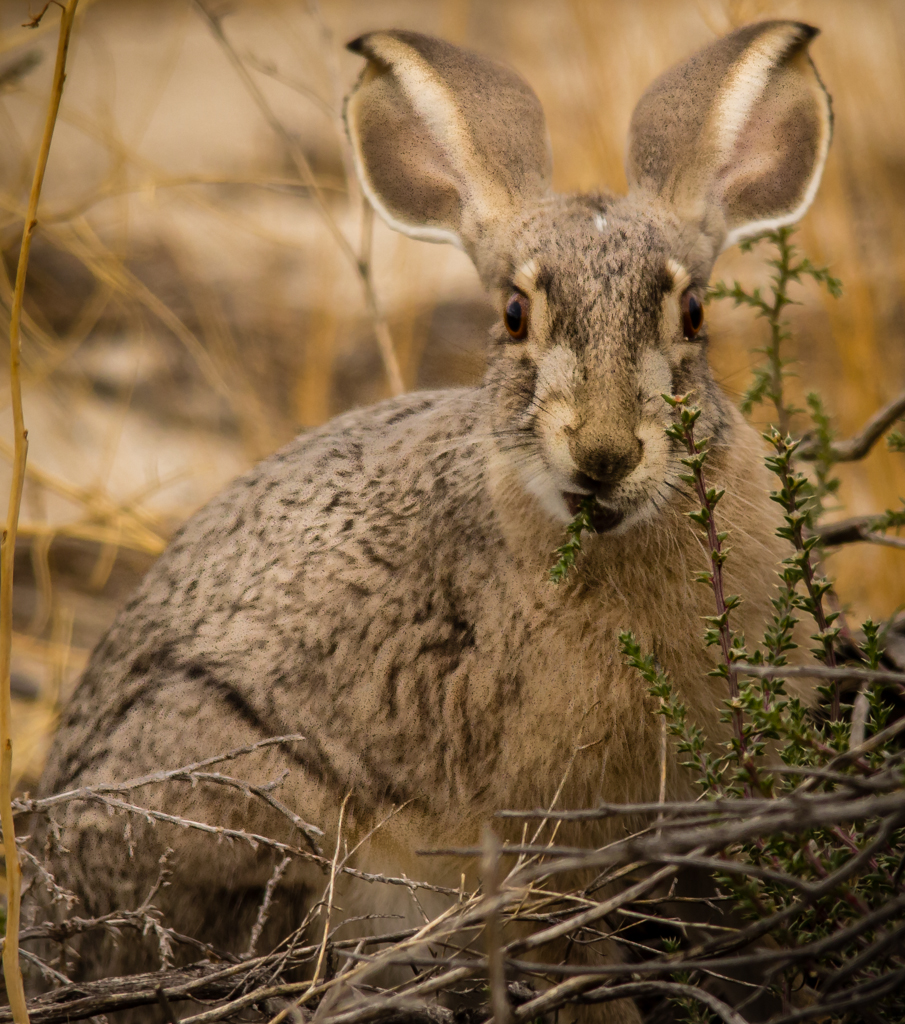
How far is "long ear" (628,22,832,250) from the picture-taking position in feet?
9.59

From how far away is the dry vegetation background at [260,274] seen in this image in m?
5.26

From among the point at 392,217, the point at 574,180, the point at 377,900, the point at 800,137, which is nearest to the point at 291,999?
the point at 377,900

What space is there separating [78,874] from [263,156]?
592 centimetres

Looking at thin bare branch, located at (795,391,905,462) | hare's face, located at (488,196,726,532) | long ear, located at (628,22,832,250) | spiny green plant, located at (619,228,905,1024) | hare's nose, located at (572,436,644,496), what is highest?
long ear, located at (628,22,832,250)

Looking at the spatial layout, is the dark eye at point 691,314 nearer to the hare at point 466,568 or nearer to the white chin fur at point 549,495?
the hare at point 466,568

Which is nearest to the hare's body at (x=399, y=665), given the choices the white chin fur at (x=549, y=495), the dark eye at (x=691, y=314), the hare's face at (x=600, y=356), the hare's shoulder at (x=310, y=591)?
the hare's shoulder at (x=310, y=591)

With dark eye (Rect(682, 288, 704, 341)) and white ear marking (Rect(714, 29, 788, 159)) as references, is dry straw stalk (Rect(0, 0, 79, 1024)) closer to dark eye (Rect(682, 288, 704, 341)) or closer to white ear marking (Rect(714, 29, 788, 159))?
dark eye (Rect(682, 288, 704, 341))

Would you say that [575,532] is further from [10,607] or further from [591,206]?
[10,607]

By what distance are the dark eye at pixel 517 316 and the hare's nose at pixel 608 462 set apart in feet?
1.65

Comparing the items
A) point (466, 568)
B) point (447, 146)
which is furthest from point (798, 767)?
point (447, 146)

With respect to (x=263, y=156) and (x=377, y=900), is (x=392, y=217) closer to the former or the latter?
(x=377, y=900)

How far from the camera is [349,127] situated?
304 centimetres

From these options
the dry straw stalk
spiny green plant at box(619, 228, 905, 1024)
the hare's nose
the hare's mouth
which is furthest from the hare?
the dry straw stalk

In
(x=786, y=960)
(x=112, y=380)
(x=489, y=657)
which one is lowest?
(x=786, y=960)
